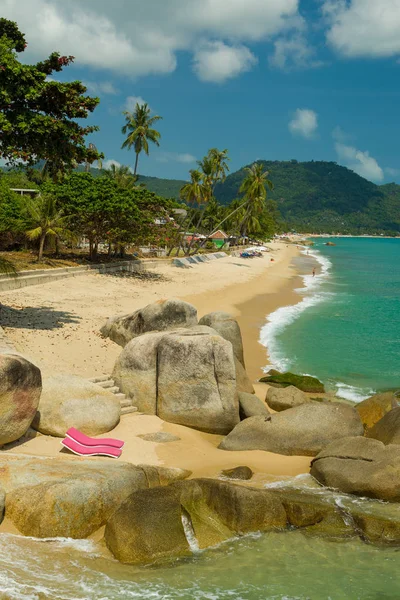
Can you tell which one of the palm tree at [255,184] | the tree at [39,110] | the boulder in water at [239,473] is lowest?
the boulder in water at [239,473]

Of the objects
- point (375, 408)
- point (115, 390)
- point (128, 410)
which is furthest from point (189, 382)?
point (375, 408)

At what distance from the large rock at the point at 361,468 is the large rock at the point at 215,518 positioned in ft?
1.68

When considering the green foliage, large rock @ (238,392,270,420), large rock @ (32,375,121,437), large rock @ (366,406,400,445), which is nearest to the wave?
large rock @ (238,392,270,420)

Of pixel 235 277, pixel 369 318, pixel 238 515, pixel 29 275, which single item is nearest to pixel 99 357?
pixel 238 515

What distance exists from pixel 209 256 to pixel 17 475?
182ft

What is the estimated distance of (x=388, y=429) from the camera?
11703mm

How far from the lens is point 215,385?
461 inches

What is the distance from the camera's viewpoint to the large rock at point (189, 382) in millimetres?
11703

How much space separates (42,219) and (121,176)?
62.4 ft

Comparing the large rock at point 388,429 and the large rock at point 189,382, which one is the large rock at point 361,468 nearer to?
the large rock at point 388,429

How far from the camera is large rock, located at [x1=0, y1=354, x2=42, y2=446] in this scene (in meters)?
8.71

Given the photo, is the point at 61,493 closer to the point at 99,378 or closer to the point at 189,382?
the point at 189,382

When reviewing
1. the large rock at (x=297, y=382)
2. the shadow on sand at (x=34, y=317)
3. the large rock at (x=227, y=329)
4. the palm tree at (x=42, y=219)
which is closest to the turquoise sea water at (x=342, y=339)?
the large rock at (x=297, y=382)

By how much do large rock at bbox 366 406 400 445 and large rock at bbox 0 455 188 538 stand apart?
5831 millimetres
